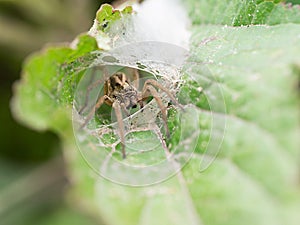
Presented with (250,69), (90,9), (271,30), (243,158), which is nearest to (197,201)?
(243,158)

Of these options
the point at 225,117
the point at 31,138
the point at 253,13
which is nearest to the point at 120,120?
the point at 225,117

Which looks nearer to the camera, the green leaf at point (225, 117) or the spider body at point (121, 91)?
the green leaf at point (225, 117)

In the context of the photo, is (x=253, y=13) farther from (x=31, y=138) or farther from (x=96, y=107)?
(x=31, y=138)

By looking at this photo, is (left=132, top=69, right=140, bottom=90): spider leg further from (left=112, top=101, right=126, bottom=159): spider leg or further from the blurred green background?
the blurred green background

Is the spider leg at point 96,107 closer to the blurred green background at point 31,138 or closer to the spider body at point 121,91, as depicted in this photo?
the spider body at point 121,91

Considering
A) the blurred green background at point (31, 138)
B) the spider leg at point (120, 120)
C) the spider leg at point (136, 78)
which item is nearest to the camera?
the spider leg at point (120, 120)

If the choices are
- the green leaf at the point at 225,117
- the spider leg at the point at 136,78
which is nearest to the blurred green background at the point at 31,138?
the green leaf at the point at 225,117
